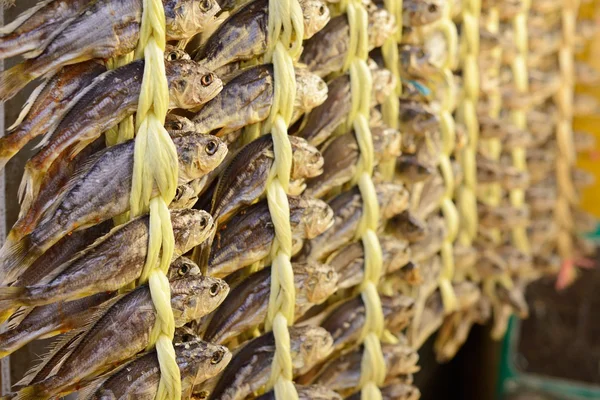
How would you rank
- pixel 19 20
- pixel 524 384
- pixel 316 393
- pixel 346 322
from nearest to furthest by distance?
pixel 19 20 → pixel 316 393 → pixel 346 322 → pixel 524 384

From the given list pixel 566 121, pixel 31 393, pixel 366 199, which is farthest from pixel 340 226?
pixel 566 121

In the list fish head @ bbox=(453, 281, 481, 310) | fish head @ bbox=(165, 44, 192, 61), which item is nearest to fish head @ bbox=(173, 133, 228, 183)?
fish head @ bbox=(165, 44, 192, 61)

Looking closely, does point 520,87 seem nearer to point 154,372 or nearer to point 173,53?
point 173,53

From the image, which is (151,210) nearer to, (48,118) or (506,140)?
(48,118)

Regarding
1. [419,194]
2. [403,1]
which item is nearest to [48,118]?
[403,1]

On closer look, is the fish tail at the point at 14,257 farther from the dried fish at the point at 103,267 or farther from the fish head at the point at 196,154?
the fish head at the point at 196,154

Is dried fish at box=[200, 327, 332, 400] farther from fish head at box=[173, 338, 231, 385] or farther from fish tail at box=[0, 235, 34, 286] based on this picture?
fish tail at box=[0, 235, 34, 286]

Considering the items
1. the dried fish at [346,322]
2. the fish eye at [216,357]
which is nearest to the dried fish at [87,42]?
the fish eye at [216,357]
